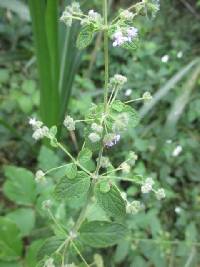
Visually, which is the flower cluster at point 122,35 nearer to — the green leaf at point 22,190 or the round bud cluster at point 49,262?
the round bud cluster at point 49,262

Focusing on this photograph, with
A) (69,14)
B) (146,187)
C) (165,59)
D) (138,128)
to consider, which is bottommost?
(146,187)

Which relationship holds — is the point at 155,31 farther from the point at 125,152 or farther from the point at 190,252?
the point at 190,252

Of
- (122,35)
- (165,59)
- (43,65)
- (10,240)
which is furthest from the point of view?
(165,59)

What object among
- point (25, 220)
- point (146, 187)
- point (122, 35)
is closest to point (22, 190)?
point (25, 220)

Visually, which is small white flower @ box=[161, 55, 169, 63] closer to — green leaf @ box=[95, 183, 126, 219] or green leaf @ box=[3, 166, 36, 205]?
green leaf @ box=[3, 166, 36, 205]

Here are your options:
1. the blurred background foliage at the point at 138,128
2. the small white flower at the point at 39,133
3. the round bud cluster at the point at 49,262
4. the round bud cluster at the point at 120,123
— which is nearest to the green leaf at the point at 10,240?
the blurred background foliage at the point at 138,128

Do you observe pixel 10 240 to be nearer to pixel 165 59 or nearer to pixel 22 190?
pixel 22 190

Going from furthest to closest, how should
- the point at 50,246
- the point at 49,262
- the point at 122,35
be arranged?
the point at 50,246 < the point at 49,262 < the point at 122,35
